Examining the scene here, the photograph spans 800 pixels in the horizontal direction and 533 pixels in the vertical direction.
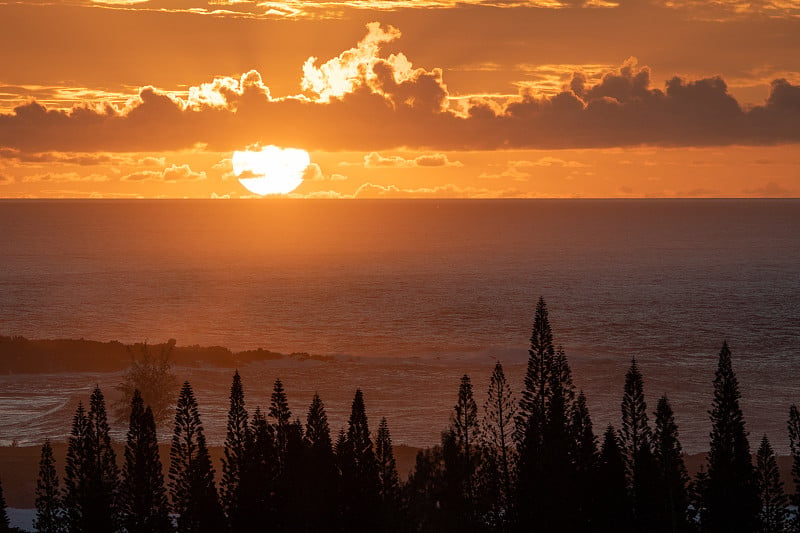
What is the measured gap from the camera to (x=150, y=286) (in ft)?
527

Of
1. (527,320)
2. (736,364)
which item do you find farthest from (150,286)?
(736,364)

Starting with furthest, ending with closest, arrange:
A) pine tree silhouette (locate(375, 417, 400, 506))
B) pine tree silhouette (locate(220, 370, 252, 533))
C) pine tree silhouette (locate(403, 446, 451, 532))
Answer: pine tree silhouette (locate(375, 417, 400, 506)) → pine tree silhouette (locate(220, 370, 252, 533)) → pine tree silhouette (locate(403, 446, 451, 532))

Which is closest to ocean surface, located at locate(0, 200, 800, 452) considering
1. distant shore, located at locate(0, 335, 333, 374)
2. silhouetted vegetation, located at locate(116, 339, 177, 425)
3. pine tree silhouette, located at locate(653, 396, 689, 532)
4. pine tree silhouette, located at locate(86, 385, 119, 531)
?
distant shore, located at locate(0, 335, 333, 374)

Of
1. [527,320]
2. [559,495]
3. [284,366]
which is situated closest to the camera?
[559,495]

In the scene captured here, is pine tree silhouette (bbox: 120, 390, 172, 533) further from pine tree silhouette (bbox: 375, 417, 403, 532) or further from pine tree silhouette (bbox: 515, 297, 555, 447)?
pine tree silhouette (bbox: 515, 297, 555, 447)

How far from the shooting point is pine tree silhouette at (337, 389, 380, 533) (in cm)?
4138

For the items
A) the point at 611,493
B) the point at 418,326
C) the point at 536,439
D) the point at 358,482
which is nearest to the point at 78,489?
the point at 358,482

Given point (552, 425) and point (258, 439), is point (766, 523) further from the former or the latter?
point (258, 439)

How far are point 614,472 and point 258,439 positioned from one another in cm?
1699

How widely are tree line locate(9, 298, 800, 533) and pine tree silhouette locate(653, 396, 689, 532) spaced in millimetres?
67

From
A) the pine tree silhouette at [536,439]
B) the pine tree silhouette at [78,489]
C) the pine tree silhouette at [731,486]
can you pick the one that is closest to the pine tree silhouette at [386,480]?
the pine tree silhouette at [536,439]

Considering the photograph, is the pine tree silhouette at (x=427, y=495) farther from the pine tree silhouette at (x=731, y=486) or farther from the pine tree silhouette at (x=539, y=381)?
the pine tree silhouette at (x=731, y=486)

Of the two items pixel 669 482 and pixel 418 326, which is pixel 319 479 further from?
pixel 418 326

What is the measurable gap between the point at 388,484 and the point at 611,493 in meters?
10.5
